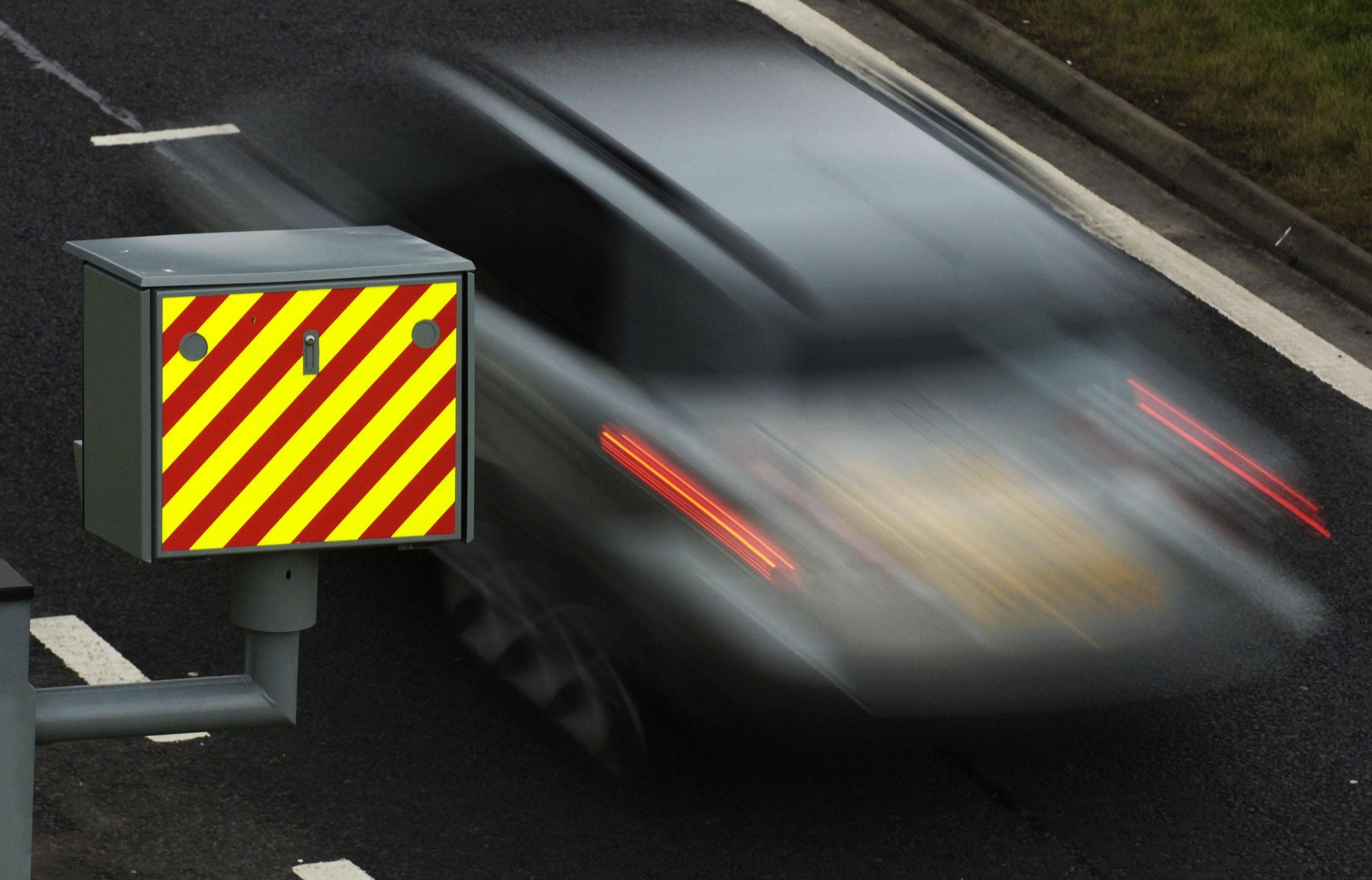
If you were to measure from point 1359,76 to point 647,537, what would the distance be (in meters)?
6.72

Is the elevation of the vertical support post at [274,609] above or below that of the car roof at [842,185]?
above

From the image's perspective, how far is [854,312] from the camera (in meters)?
5.37

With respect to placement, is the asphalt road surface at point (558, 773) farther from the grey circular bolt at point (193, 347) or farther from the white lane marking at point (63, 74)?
the grey circular bolt at point (193, 347)

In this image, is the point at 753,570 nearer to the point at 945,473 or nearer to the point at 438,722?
the point at 945,473

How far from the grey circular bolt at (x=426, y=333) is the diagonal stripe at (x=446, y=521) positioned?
0.68 ft

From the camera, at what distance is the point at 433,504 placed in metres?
3.14

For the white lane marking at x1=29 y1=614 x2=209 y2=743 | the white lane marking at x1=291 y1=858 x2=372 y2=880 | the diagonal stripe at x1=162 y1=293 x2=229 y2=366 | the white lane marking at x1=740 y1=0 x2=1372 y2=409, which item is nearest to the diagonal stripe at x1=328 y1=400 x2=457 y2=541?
the diagonal stripe at x1=162 y1=293 x2=229 y2=366

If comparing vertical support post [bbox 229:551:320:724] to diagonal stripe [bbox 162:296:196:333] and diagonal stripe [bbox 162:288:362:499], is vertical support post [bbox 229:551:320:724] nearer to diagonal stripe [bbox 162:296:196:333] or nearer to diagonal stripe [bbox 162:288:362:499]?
diagonal stripe [bbox 162:288:362:499]

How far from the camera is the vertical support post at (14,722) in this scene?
3.00 meters

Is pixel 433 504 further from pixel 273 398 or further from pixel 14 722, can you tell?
pixel 14 722

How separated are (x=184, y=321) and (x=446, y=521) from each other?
505mm

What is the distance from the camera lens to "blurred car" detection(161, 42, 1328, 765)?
5262 millimetres

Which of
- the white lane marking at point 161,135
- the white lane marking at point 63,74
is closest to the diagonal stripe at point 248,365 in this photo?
→ the white lane marking at point 161,135

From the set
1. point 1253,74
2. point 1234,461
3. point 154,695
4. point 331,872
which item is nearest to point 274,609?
point 154,695
